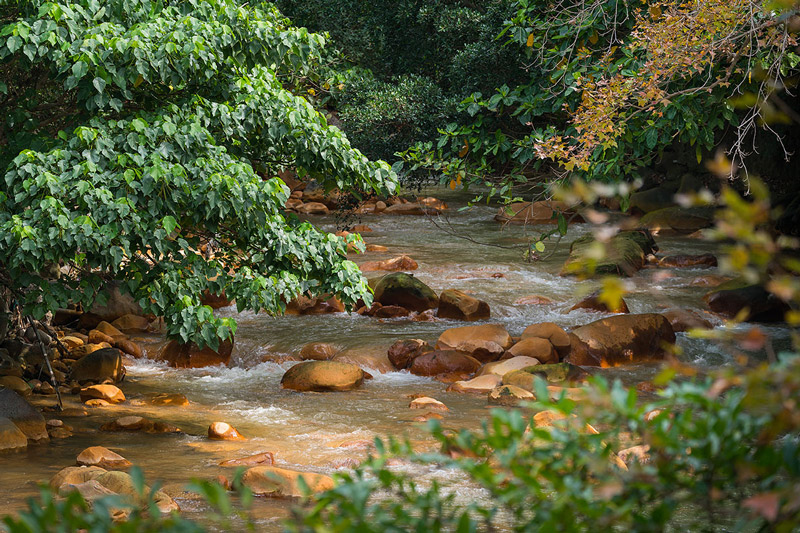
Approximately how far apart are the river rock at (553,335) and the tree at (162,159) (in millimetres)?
3712

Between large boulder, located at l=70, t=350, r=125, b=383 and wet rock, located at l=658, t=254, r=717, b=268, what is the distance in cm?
1006

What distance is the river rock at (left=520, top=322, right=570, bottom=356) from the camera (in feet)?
32.2

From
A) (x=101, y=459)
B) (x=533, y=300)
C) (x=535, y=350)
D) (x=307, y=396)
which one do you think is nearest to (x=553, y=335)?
(x=535, y=350)

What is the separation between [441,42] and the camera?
440 inches

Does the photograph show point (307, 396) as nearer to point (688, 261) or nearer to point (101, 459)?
point (101, 459)

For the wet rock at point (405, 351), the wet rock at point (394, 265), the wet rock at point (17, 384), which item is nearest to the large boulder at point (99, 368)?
the wet rock at point (17, 384)

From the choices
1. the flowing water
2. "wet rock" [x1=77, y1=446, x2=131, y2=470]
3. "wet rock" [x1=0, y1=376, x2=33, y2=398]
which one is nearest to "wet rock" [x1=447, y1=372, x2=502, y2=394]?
the flowing water

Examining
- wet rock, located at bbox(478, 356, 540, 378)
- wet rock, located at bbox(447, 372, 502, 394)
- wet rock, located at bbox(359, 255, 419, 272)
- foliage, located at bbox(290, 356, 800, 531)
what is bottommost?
wet rock, located at bbox(447, 372, 502, 394)

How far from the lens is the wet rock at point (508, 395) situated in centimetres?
822

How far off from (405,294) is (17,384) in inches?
221

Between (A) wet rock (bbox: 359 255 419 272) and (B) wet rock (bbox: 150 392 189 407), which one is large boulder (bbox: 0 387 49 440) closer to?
(B) wet rock (bbox: 150 392 189 407)

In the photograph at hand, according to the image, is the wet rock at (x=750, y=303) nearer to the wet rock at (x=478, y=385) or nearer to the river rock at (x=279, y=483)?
the wet rock at (x=478, y=385)

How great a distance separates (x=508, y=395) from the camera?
27.3 ft

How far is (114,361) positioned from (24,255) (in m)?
4.15
